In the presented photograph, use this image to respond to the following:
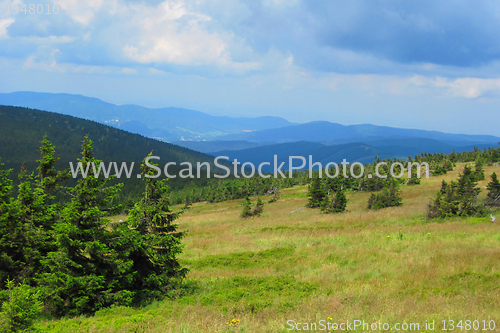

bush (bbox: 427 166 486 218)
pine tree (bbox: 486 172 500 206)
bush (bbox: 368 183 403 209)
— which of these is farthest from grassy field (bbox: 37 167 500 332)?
bush (bbox: 368 183 403 209)

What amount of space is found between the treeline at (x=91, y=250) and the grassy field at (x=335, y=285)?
791 millimetres

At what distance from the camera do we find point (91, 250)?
30.6 feet

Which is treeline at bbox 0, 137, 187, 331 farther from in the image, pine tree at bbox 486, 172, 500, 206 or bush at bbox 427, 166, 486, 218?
pine tree at bbox 486, 172, 500, 206

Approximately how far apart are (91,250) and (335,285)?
329 inches

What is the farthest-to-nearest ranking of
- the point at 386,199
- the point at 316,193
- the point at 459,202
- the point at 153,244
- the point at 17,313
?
the point at 316,193 → the point at 386,199 → the point at 459,202 → the point at 153,244 → the point at 17,313

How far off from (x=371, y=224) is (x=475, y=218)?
7.07m

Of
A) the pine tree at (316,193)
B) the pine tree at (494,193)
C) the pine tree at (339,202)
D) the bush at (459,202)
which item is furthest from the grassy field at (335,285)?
the pine tree at (316,193)

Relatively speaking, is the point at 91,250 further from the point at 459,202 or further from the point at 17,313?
the point at 459,202

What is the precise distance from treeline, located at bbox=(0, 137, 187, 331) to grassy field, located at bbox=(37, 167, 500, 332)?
Result: 0.79m

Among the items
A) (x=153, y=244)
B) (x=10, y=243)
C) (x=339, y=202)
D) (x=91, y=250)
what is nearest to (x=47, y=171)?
(x=10, y=243)

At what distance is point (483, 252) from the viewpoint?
12758 millimetres

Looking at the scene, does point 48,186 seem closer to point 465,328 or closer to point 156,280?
point 156,280

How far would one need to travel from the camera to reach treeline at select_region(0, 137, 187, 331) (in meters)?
9.18

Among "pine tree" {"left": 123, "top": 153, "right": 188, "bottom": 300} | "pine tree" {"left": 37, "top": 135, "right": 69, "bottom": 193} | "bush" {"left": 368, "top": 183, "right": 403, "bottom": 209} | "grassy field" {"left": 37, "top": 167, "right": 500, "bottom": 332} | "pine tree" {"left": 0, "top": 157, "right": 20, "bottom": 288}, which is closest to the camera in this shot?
"grassy field" {"left": 37, "top": 167, "right": 500, "bottom": 332}
